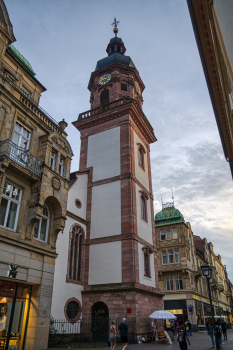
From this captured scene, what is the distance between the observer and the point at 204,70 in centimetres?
1366

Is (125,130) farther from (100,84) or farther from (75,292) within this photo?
(75,292)

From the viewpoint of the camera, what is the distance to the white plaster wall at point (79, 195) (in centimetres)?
2552

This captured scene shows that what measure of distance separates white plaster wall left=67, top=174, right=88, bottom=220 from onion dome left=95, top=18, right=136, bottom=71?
17.2 m

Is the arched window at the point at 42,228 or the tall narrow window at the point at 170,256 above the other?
the tall narrow window at the point at 170,256

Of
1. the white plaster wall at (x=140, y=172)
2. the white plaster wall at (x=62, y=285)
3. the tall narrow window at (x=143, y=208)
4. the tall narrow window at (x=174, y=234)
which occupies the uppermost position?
the white plaster wall at (x=140, y=172)

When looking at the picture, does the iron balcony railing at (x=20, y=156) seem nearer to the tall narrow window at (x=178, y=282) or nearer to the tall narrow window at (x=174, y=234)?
the tall narrow window at (x=178, y=282)

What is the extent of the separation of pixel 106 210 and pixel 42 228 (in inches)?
442

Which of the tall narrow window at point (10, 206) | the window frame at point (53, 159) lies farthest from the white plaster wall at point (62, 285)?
the tall narrow window at point (10, 206)

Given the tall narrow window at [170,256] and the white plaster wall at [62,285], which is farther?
the tall narrow window at [170,256]

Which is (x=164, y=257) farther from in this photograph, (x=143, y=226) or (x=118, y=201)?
(x=118, y=201)

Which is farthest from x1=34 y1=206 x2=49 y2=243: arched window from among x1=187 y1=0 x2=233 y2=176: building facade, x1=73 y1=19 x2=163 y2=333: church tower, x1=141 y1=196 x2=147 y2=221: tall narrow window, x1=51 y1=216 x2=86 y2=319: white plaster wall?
x1=141 y1=196 x2=147 y2=221: tall narrow window

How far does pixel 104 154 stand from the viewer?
30094mm

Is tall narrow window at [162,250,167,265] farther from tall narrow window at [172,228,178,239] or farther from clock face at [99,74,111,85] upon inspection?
clock face at [99,74,111,85]

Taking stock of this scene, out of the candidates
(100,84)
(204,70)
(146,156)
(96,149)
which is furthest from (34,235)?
(100,84)
